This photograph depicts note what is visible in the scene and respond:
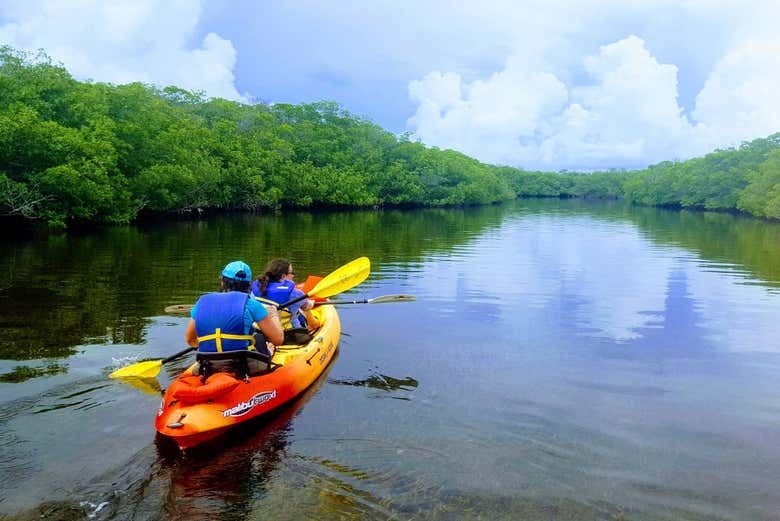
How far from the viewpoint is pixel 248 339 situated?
595cm

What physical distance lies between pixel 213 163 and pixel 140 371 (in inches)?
1487

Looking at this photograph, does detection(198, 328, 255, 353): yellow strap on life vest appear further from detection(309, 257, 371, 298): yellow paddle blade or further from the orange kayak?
detection(309, 257, 371, 298): yellow paddle blade

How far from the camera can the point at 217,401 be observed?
18.8 feet

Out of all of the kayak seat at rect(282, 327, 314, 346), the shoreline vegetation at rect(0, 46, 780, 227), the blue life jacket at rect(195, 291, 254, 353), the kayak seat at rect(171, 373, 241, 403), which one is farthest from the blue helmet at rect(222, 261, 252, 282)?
the shoreline vegetation at rect(0, 46, 780, 227)

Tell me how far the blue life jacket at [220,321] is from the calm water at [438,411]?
987 mm

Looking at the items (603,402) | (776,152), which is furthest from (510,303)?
(776,152)

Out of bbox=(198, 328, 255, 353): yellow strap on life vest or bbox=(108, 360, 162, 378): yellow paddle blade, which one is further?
bbox=(108, 360, 162, 378): yellow paddle blade

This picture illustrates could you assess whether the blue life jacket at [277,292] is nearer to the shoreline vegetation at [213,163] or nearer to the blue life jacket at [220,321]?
the blue life jacket at [220,321]

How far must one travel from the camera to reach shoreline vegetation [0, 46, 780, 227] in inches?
993

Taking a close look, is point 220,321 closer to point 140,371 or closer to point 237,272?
point 237,272

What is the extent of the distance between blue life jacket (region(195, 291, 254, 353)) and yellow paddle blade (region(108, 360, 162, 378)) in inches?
69.4

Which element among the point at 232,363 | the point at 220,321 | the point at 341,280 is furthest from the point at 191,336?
the point at 341,280

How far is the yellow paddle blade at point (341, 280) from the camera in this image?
9.86 metres

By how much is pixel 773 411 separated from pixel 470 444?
405cm
